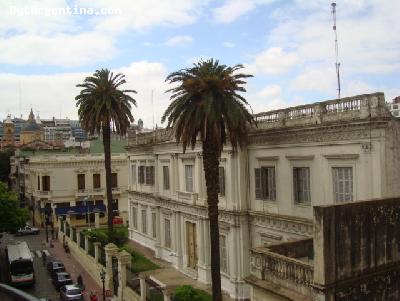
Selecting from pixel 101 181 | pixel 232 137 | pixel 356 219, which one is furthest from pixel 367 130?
pixel 101 181

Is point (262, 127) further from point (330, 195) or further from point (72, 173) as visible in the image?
point (72, 173)

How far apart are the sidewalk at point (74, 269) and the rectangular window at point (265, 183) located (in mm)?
12536

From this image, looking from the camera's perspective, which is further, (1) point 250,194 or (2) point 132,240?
A: (2) point 132,240

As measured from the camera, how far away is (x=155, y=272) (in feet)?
106

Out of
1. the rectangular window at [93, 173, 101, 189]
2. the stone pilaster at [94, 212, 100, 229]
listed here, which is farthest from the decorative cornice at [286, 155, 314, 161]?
the rectangular window at [93, 173, 101, 189]

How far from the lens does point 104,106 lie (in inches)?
1388

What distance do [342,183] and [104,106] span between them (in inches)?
812

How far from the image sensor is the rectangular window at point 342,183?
19.6m

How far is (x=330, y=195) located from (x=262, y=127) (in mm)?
5660

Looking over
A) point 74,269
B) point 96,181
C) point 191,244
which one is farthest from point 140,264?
point 96,181

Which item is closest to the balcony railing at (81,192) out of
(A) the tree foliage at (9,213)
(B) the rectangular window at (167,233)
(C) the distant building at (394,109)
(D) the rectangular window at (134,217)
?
(D) the rectangular window at (134,217)

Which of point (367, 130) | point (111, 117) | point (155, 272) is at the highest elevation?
point (111, 117)

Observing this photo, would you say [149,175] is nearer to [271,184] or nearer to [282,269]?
[271,184]

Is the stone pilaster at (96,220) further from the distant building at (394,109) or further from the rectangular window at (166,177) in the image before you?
the distant building at (394,109)
